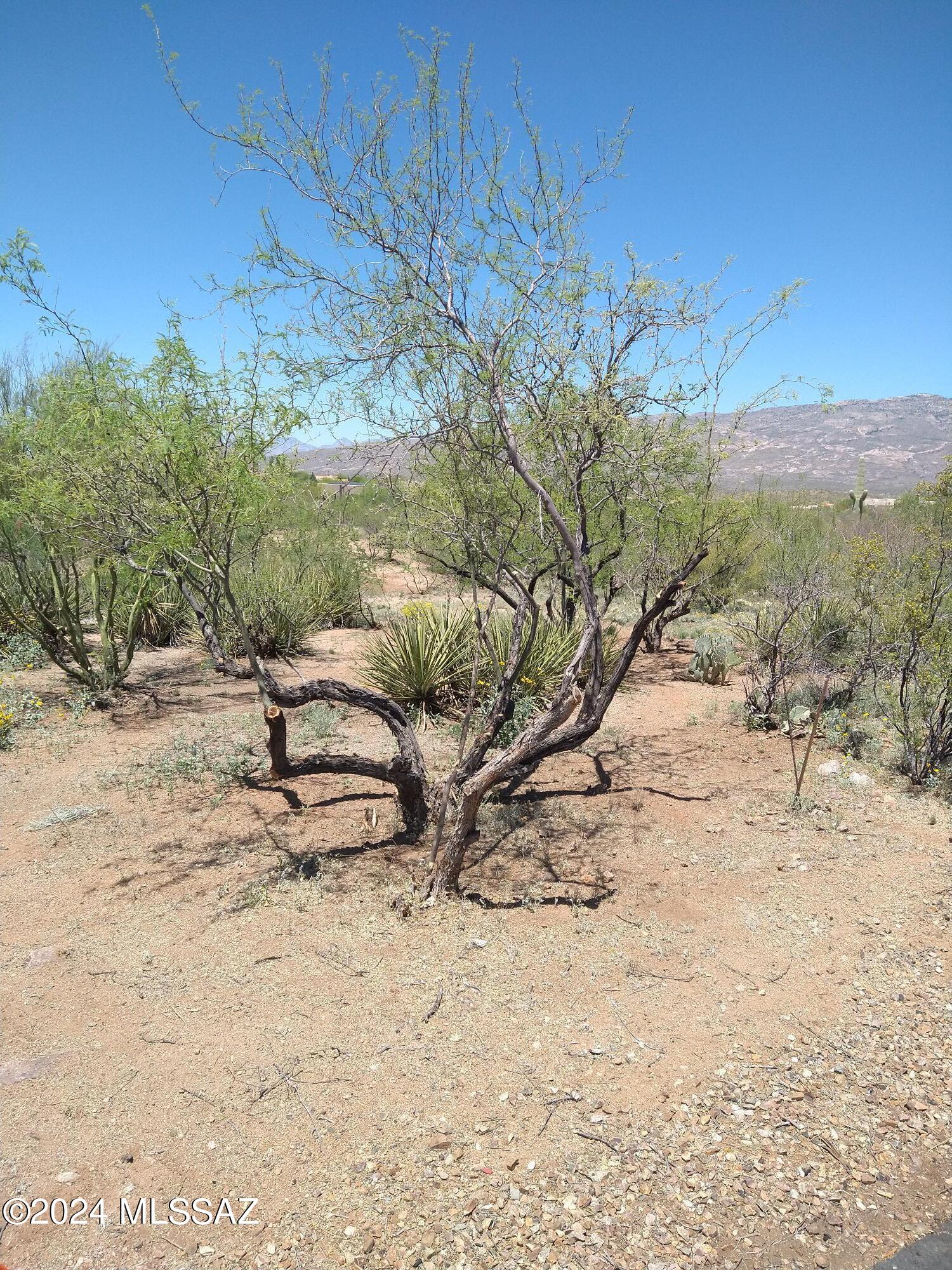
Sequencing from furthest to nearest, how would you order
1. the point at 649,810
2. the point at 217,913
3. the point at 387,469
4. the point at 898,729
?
1. the point at 898,729
2. the point at 649,810
3. the point at 387,469
4. the point at 217,913

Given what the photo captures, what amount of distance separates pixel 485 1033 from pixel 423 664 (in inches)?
217

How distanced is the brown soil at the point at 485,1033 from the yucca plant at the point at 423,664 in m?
2.59

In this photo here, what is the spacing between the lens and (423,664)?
29.2ft

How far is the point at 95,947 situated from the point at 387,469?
145 inches

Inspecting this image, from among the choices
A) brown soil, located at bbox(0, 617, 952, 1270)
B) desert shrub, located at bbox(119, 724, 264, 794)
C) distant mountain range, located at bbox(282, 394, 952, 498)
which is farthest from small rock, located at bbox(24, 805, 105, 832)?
distant mountain range, located at bbox(282, 394, 952, 498)

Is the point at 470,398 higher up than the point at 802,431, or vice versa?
the point at 802,431

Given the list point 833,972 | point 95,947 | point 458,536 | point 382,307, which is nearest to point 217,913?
point 95,947

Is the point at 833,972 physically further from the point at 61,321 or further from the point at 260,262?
the point at 61,321

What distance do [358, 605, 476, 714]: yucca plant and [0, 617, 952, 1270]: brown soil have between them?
8.49 ft

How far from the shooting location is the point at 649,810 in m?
6.39

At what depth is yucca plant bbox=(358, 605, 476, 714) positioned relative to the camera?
29.3 ft

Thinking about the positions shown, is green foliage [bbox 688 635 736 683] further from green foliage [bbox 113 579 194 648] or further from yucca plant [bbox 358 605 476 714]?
green foliage [bbox 113 579 194 648]

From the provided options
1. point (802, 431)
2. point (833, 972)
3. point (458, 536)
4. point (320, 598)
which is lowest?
point (833, 972)

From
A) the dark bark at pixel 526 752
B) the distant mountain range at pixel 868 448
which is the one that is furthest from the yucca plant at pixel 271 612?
the distant mountain range at pixel 868 448
